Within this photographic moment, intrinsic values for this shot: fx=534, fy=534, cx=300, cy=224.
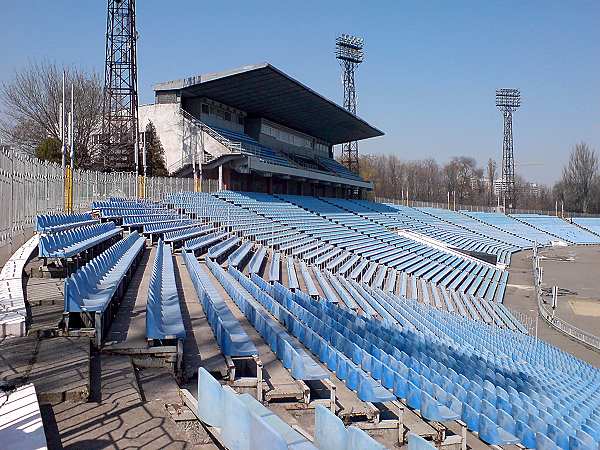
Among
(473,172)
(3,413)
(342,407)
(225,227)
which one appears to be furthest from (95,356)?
(473,172)

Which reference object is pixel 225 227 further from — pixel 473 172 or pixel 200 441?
pixel 473 172

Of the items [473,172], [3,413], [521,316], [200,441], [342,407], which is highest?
[473,172]

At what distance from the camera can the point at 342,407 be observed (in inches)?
A: 200

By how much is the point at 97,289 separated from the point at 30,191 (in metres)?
4.97

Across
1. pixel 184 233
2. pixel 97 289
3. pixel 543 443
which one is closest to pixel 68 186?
pixel 184 233

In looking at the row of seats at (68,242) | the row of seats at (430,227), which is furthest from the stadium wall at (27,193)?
the row of seats at (430,227)

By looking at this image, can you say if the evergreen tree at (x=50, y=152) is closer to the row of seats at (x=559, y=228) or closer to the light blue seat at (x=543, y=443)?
the light blue seat at (x=543, y=443)

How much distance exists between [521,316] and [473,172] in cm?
8384

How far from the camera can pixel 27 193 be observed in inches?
391

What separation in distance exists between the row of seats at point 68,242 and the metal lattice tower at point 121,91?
16.8 m

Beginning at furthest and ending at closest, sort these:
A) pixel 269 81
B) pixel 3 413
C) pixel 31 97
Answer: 1. pixel 31 97
2. pixel 269 81
3. pixel 3 413

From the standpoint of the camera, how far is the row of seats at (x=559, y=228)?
4834 cm

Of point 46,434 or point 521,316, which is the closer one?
point 46,434

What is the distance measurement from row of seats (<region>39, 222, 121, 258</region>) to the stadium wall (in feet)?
2.49
